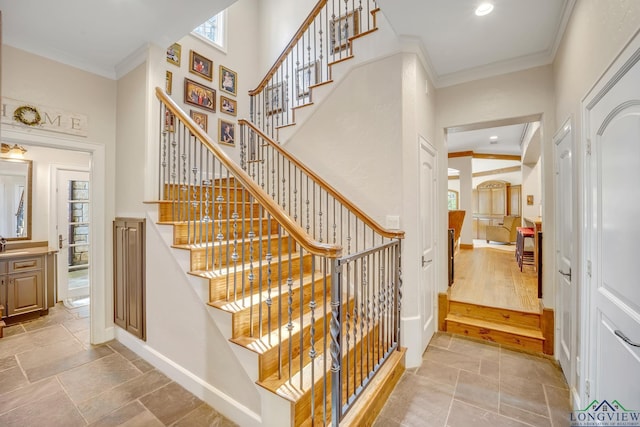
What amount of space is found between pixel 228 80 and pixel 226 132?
0.85 m

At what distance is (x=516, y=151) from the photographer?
23.7 feet

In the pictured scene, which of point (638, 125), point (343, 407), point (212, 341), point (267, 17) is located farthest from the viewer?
point (267, 17)

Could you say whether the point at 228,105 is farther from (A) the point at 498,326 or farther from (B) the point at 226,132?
(A) the point at 498,326

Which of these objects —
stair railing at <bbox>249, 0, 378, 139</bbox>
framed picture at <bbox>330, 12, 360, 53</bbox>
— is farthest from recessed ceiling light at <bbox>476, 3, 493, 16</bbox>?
framed picture at <bbox>330, 12, 360, 53</bbox>

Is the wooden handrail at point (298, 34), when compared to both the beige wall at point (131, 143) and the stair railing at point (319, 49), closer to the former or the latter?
the stair railing at point (319, 49)

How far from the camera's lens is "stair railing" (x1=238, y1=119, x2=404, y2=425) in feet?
5.75

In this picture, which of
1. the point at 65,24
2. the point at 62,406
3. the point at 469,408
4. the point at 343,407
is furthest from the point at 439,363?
the point at 65,24

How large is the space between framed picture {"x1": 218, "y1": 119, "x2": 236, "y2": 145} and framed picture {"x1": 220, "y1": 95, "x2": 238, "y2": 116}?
6.7 inches

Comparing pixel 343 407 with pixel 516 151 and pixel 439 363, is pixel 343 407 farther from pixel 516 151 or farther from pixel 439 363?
pixel 516 151

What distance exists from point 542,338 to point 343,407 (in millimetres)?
2238

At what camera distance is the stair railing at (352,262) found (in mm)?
1754

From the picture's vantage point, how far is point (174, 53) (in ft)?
12.1

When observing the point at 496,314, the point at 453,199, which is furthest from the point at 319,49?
the point at 453,199

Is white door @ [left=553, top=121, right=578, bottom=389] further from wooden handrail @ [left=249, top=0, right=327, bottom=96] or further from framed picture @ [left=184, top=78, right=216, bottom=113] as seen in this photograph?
framed picture @ [left=184, top=78, right=216, bottom=113]
